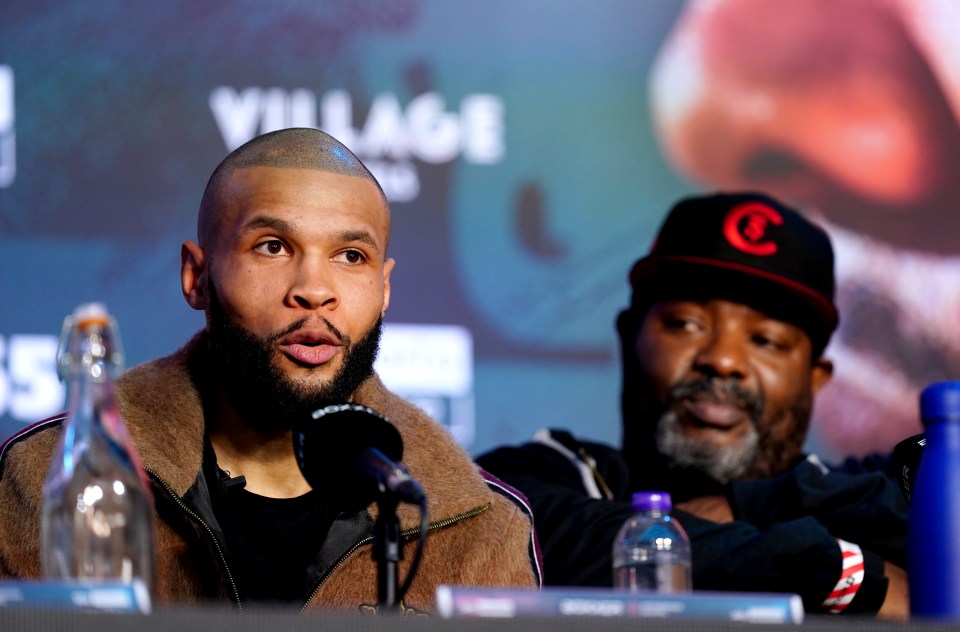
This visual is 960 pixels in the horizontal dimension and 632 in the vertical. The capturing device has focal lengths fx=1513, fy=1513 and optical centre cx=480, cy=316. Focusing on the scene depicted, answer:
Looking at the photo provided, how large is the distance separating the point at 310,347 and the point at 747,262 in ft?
4.54

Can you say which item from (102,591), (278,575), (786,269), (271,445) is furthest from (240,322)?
(786,269)

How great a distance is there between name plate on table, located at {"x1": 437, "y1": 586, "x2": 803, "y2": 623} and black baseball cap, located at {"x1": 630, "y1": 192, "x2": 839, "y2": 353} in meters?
2.20

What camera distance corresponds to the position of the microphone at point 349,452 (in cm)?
160

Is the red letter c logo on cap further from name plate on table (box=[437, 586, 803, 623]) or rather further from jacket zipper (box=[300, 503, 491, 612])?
name plate on table (box=[437, 586, 803, 623])

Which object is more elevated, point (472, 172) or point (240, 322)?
point (472, 172)

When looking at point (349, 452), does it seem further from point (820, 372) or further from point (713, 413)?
point (820, 372)

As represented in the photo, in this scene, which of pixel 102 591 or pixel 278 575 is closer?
pixel 102 591

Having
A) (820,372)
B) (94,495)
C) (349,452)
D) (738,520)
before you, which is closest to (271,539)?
(349,452)

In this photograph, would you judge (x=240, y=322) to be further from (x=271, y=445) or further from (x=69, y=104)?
(x=69, y=104)

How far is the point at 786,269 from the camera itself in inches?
133

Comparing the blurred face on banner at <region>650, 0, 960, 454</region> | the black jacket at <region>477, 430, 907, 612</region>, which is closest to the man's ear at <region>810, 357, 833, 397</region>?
the black jacket at <region>477, 430, 907, 612</region>

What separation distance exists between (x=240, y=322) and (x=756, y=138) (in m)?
2.18

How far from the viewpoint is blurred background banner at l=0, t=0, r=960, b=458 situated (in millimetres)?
3650

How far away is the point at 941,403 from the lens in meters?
1.48
